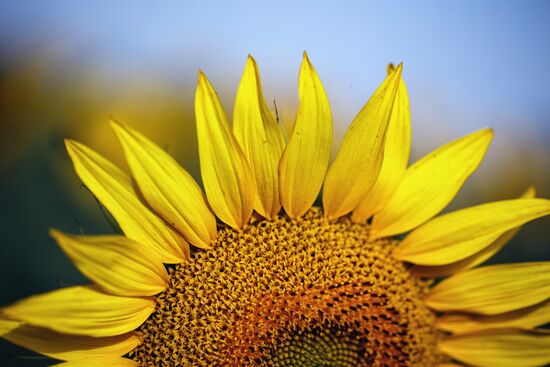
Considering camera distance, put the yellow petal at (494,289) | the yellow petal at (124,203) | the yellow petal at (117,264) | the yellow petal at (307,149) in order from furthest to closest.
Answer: the yellow petal at (494,289) < the yellow petal at (307,149) < the yellow petal at (124,203) < the yellow petal at (117,264)

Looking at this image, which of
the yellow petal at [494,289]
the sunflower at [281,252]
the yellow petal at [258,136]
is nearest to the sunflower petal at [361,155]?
the sunflower at [281,252]

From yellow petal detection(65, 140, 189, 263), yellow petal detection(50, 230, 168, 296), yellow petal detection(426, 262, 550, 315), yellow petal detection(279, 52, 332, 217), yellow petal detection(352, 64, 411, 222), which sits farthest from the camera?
yellow petal detection(426, 262, 550, 315)

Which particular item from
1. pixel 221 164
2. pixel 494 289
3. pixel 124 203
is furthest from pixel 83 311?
pixel 494 289

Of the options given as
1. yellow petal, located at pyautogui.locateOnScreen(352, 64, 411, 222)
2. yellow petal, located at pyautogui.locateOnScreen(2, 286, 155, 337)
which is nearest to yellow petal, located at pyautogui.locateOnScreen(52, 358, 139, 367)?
yellow petal, located at pyautogui.locateOnScreen(2, 286, 155, 337)

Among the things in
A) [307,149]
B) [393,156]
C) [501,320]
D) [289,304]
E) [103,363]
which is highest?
[393,156]

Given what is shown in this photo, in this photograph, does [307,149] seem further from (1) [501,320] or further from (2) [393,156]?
(1) [501,320]

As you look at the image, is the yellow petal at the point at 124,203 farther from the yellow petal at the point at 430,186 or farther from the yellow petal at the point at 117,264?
the yellow petal at the point at 430,186

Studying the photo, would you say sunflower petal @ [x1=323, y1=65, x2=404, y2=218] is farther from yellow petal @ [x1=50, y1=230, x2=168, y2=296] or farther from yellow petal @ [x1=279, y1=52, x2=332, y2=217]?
yellow petal @ [x1=50, y1=230, x2=168, y2=296]
